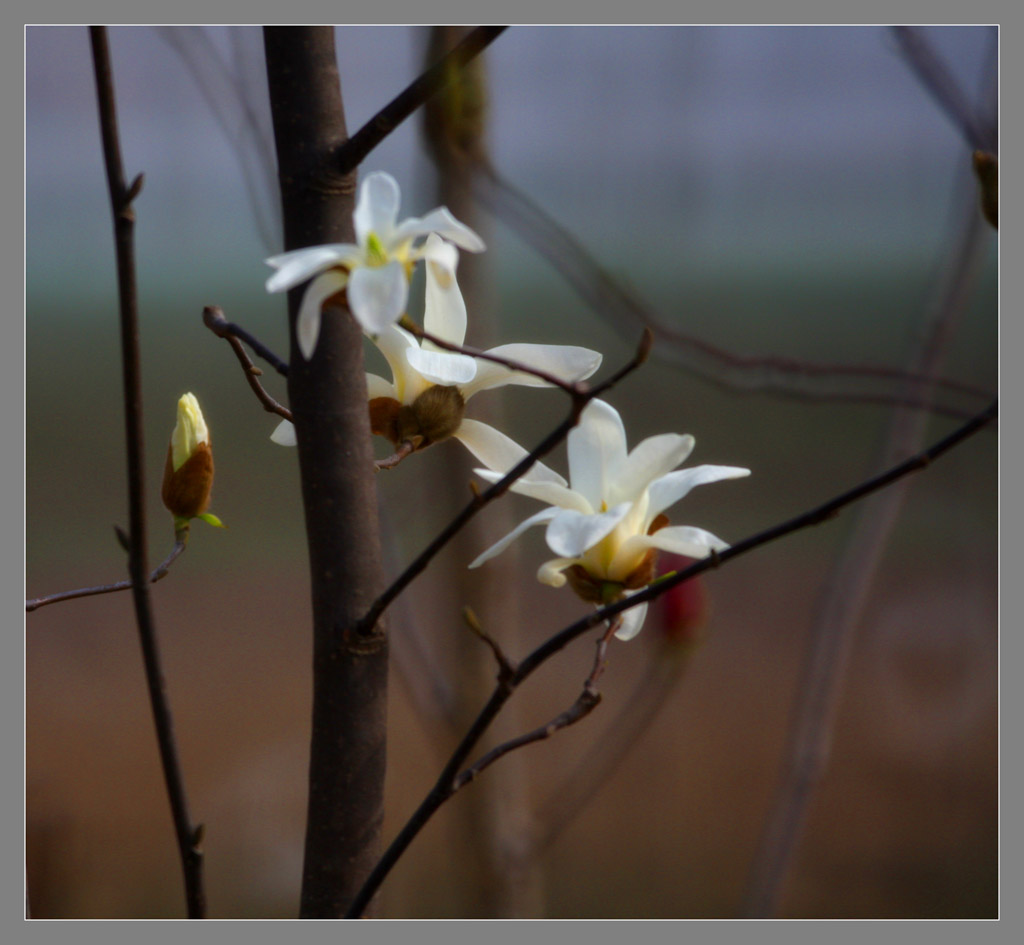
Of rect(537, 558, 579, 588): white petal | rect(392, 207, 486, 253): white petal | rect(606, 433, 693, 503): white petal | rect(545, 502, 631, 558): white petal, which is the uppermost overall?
rect(392, 207, 486, 253): white petal

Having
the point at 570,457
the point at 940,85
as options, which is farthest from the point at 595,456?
the point at 940,85

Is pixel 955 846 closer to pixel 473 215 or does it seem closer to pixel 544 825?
pixel 544 825

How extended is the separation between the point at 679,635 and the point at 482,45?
0.36 m

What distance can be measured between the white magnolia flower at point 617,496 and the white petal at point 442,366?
1.0 inches

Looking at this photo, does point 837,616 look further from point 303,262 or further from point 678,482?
point 303,262

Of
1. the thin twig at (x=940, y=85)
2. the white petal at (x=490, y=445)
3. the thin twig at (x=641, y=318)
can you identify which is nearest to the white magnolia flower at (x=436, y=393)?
the white petal at (x=490, y=445)

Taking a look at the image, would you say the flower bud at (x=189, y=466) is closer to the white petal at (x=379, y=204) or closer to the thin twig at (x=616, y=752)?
the white petal at (x=379, y=204)

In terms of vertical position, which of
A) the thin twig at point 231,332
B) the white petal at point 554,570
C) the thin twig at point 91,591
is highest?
the thin twig at point 231,332

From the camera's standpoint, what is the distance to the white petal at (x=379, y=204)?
6.6 inches

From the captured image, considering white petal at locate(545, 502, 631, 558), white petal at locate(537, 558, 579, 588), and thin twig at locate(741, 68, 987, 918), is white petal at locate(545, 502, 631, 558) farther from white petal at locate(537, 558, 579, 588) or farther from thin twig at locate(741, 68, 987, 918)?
thin twig at locate(741, 68, 987, 918)

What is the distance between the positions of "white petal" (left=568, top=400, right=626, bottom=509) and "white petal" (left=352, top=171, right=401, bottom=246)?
8cm

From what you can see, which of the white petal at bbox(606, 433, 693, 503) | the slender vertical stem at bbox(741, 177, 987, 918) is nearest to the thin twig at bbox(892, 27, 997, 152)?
the slender vertical stem at bbox(741, 177, 987, 918)

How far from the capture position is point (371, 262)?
170 mm

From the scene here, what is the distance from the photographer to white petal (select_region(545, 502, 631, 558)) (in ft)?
0.67
